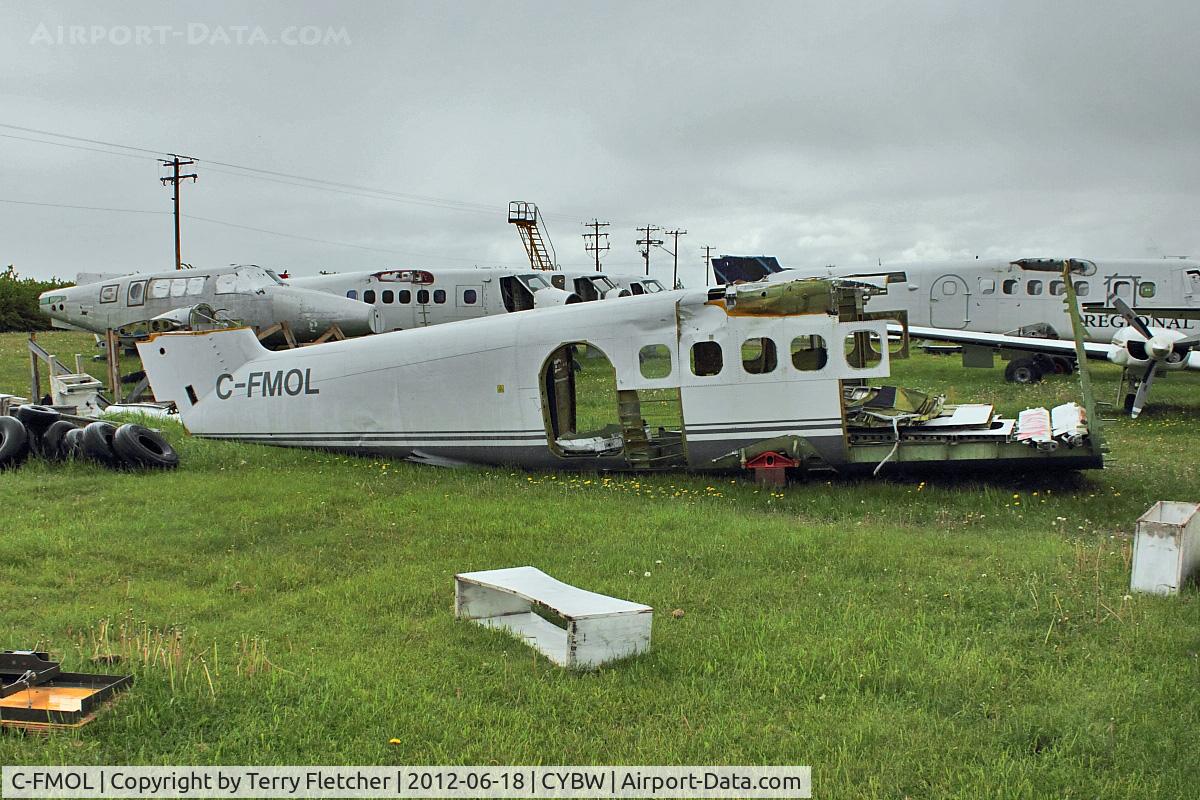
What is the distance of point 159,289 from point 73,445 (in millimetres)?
14504

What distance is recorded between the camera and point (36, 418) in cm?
1283

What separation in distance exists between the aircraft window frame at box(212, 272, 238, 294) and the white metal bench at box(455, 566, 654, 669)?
20884 millimetres

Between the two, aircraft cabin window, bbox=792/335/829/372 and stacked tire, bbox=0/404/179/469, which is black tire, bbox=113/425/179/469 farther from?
aircraft cabin window, bbox=792/335/829/372

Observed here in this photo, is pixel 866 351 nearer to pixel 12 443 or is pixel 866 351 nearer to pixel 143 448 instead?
pixel 143 448

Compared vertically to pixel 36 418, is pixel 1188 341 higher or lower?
higher

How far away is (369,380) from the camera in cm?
1335

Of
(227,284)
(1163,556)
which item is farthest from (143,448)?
(227,284)

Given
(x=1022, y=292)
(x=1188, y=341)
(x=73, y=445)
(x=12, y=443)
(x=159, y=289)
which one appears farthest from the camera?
(x=1022, y=292)

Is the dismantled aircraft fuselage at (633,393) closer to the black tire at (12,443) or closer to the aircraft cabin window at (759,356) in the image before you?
the aircraft cabin window at (759,356)

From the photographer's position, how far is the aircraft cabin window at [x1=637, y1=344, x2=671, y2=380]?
1190 centimetres

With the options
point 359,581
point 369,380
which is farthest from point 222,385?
point 359,581

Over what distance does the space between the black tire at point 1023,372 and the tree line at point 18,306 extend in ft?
130

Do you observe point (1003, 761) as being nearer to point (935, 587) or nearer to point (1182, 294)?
point (935, 587)

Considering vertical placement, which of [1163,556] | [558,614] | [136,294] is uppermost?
[136,294]
